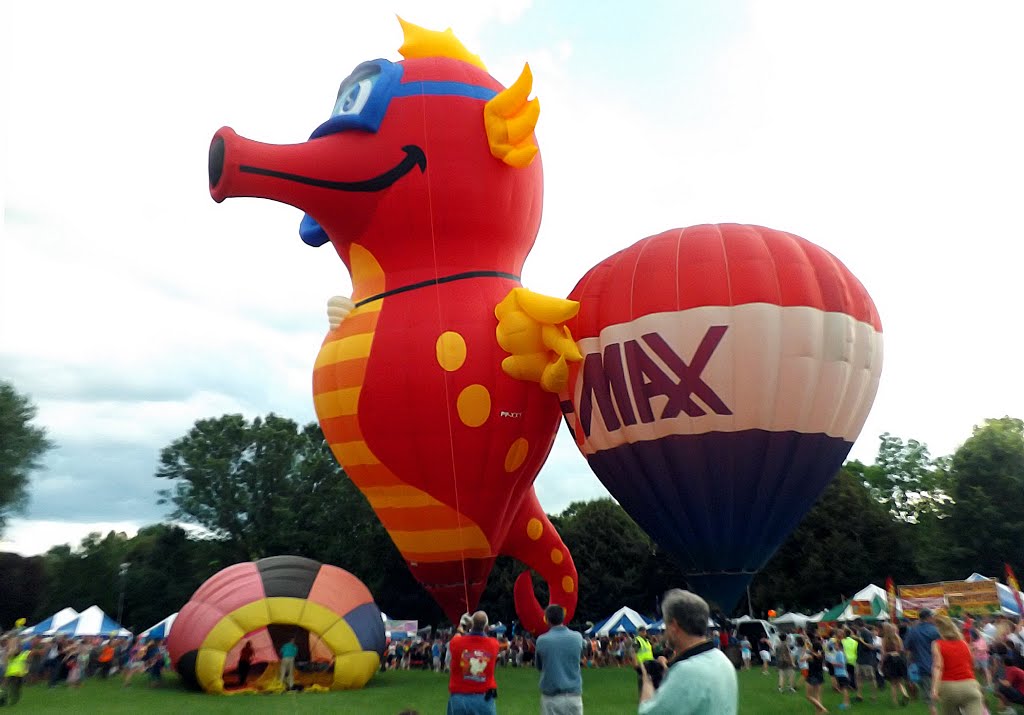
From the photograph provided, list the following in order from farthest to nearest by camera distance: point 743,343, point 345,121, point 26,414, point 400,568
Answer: point 400,568 < point 26,414 < point 345,121 < point 743,343

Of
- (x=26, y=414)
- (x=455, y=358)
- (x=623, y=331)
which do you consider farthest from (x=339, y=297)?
(x=26, y=414)

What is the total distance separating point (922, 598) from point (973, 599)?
3.04ft

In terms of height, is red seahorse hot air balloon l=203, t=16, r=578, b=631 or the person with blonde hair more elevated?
red seahorse hot air balloon l=203, t=16, r=578, b=631

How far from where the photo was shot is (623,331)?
9117 mm

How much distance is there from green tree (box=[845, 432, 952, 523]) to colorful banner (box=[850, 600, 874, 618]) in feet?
62.0

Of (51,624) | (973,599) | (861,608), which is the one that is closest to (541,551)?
(973,599)

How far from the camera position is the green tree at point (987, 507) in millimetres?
25484

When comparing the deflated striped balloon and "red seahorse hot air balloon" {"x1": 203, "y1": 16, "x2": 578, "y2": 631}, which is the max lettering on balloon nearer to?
"red seahorse hot air balloon" {"x1": 203, "y1": 16, "x2": 578, "y2": 631}

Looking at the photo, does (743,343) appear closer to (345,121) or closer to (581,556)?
(345,121)

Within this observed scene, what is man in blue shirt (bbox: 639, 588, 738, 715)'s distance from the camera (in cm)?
231

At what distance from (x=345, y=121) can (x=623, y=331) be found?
171 inches

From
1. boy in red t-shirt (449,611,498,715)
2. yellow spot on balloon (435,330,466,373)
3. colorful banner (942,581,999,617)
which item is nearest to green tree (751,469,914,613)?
colorful banner (942,581,999,617)

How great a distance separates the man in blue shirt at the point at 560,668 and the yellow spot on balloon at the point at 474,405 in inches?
202

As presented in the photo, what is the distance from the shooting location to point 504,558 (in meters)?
27.8
